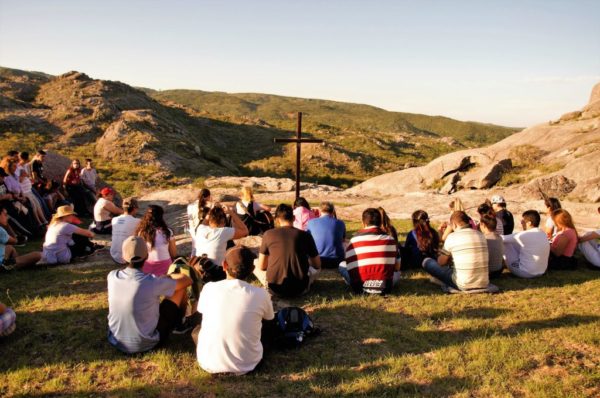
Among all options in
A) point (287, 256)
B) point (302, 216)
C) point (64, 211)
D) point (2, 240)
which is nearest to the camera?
point (287, 256)

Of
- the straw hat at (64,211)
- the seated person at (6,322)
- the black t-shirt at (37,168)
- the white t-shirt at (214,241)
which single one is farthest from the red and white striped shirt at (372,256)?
the black t-shirt at (37,168)

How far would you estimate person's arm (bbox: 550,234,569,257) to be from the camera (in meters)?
9.77

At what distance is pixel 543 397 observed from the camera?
496 cm

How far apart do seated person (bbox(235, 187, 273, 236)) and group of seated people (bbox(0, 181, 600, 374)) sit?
3 cm

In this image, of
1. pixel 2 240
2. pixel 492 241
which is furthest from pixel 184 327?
pixel 492 241

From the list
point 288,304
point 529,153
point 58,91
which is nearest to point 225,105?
point 58,91

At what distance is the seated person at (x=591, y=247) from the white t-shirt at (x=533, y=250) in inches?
61.4

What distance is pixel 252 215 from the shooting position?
500 inches

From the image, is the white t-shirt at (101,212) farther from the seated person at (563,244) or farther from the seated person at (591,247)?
the seated person at (591,247)

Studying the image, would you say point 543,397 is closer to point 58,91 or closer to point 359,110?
point 58,91

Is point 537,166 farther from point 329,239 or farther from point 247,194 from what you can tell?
point 329,239

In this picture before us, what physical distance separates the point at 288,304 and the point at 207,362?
2.64 metres

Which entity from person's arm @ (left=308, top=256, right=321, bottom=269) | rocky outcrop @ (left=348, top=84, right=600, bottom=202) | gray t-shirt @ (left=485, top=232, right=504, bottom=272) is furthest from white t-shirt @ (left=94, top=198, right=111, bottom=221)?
rocky outcrop @ (left=348, top=84, right=600, bottom=202)

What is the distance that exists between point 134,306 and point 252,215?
7045mm
